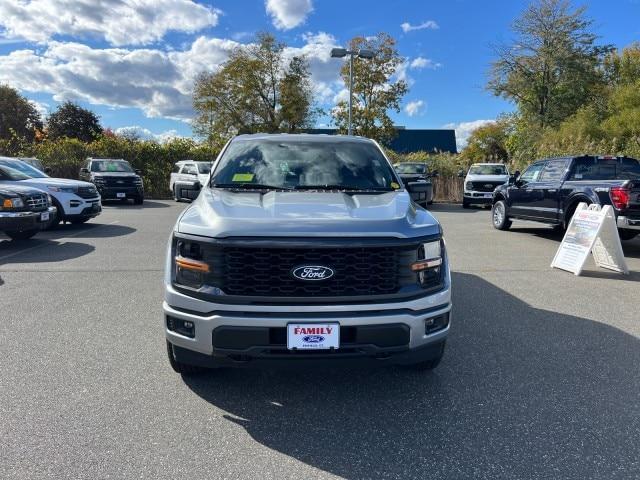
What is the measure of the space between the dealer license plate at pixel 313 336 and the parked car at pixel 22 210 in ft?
26.9

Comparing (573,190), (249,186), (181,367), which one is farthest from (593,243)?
(181,367)

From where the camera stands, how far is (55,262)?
774cm

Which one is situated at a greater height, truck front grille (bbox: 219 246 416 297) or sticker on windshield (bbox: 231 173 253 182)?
sticker on windshield (bbox: 231 173 253 182)

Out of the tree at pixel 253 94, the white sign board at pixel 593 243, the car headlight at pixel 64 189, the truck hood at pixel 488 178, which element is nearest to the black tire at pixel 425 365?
the white sign board at pixel 593 243

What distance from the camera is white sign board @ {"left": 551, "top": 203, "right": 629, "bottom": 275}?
7117 mm

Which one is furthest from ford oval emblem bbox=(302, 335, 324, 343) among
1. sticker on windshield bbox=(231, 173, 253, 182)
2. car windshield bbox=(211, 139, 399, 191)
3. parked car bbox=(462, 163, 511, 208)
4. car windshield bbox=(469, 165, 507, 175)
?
car windshield bbox=(469, 165, 507, 175)

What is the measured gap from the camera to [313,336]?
2.79 m

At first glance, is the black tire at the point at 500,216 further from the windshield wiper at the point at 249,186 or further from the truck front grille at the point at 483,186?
the windshield wiper at the point at 249,186

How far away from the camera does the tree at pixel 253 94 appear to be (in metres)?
32.0

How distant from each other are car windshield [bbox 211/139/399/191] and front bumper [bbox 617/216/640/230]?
19.4 ft

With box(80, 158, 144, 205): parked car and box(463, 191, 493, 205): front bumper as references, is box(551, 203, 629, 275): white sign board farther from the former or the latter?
box(80, 158, 144, 205): parked car

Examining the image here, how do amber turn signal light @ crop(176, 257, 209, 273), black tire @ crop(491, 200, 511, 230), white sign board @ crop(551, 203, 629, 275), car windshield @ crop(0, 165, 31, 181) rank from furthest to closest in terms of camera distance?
black tire @ crop(491, 200, 511, 230) → car windshield @ crop(0, 165, 31, 181) → white sign board @ crop(551, 203, 629, 275) → amber turn signal light @ crop(176, 257, 209, 273)

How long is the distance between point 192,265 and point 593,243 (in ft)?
21.3

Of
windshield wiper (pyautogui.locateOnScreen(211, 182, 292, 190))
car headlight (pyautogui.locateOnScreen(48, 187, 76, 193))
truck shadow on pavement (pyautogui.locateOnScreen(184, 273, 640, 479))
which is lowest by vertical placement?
truck shadow on pavement (pyautogui.locateOnScreen(184, 273, 640, 479))
